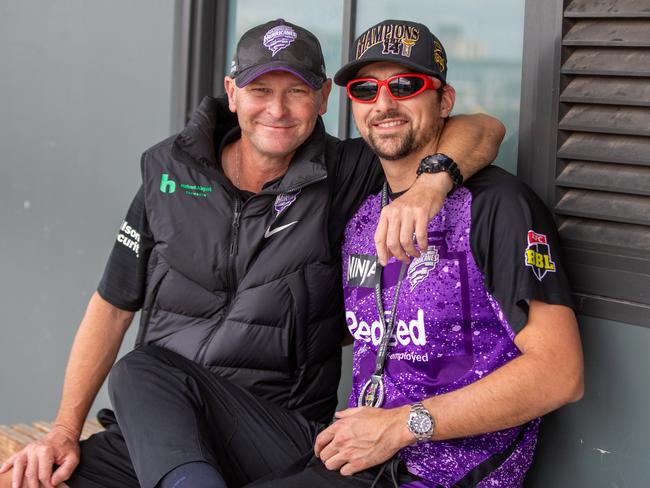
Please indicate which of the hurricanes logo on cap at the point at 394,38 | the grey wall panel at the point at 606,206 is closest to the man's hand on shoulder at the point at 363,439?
the grey wall panel at the point at 606,206

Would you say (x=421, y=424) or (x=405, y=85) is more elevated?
(x=405, y=85)

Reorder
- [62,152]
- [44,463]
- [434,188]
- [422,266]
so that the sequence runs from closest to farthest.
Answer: [434,188], [422,266], [44,463], [62,152]

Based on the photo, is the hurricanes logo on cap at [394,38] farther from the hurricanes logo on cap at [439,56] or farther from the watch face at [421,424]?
the watch face at [421,424]

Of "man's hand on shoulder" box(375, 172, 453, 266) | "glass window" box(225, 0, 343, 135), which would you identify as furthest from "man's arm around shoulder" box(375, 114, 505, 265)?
"glass window" box(225, 0, 343, 135)

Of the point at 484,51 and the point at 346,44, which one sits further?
the point at 346,44

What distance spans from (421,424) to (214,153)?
3.86 ft

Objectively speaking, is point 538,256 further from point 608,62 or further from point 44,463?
point 44,463

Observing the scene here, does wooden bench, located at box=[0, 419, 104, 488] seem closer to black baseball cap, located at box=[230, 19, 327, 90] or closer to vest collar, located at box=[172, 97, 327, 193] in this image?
vest collar, located at box=[172, 97, 327, 193]

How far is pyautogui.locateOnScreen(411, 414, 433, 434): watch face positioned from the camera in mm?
2492

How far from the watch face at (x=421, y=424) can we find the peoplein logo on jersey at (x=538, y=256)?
0.45 meters

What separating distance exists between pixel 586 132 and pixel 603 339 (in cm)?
59

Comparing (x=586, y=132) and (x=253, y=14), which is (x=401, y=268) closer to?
(x=586, y=132)

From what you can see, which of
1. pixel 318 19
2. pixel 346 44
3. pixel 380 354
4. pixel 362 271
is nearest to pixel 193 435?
pixel 380 354

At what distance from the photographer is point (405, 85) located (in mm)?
2754
